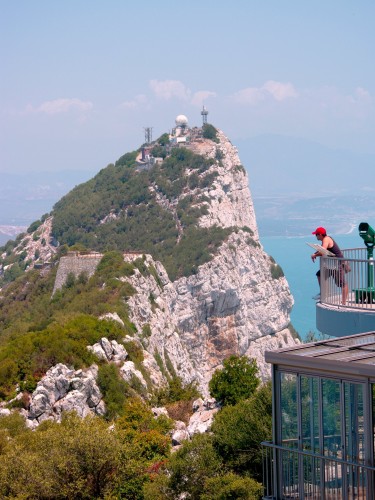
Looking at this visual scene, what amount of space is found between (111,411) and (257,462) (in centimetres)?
2016

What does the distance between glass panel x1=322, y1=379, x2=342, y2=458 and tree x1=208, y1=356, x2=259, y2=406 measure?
2721 cm

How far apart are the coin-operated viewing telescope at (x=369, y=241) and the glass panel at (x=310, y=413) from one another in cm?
329

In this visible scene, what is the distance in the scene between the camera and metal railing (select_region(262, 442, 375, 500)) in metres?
10.8

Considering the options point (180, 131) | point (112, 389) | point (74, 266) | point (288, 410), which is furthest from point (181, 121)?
point (288, 410)

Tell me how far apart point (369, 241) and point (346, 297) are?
2.76 ft

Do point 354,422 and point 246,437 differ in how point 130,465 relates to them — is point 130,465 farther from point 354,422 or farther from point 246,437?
point 354,422

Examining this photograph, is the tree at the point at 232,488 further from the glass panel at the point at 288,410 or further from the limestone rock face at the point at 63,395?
the limestone rock face at the point at 63,395

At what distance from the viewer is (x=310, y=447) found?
11234 mm

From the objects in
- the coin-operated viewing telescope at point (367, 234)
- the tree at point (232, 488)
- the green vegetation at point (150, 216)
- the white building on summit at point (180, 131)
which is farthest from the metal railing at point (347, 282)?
the white building on summit at point (180, 131)

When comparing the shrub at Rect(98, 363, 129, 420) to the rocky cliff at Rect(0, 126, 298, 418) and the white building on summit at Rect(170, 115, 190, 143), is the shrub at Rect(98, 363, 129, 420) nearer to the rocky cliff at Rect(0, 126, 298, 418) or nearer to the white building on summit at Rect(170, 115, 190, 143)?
the rocky cliff at Rect(0, 126, 298, 418)

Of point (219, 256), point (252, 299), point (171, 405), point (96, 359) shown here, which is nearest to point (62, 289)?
point (96, 359)

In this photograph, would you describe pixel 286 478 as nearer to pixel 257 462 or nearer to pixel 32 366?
pixel 257 462

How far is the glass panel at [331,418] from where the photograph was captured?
10.8m

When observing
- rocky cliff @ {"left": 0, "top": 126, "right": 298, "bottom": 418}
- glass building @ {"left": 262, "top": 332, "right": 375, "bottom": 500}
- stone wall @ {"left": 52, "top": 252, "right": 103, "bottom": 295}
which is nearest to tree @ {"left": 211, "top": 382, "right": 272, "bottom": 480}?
glass building @ {"left": 262, "top": 332, "right": 375, "bottom": 500}
